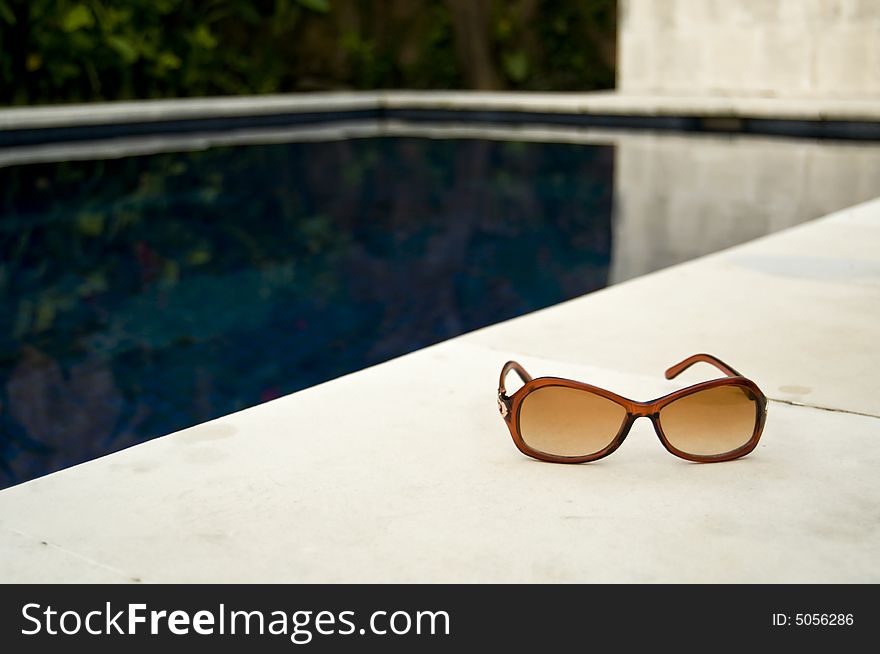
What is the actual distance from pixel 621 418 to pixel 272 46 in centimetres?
1174

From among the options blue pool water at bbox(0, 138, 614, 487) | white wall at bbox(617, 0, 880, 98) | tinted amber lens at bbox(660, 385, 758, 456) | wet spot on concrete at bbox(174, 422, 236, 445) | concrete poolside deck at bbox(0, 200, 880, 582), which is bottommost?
blue pool water at bbox(0, 138, 614, 487)

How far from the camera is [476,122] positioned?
1125cm

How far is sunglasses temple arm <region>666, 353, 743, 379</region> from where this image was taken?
1824 millimetres

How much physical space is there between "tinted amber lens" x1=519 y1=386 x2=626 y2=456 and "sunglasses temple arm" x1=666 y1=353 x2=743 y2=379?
0.24m

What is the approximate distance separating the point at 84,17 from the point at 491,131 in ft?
11.4

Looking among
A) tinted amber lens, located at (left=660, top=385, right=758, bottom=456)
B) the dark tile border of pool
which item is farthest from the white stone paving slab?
the dark tile border of pool

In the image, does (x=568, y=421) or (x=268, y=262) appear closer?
(x=568, y=421)

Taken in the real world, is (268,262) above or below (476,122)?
below

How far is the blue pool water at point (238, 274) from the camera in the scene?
9.82ft

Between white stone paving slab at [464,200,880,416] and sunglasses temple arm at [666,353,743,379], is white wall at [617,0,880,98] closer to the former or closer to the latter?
white stone paving slab at [464,200,880,416]

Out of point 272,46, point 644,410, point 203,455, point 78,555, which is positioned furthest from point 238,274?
point 272,46

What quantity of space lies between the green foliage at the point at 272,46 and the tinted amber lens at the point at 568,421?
9.12 m

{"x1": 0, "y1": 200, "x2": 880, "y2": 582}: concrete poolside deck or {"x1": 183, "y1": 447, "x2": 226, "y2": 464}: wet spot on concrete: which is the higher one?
{"x1": 183, "y1": 447, "x2": 226, "y2": 464}: wet spot on concrete

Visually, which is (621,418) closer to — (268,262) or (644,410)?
(644,410)
